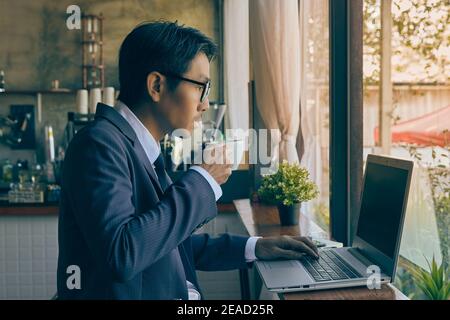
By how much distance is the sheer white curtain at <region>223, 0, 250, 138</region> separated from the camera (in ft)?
17.3

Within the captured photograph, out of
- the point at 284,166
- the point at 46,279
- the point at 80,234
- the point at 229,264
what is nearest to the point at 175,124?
the point at 80,234

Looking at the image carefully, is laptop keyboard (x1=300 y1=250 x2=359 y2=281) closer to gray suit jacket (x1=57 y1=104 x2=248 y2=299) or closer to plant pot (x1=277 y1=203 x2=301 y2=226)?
gray suit jacket (x1=57 y1=104 x2=248 y2=299)

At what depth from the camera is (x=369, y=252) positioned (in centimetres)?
146

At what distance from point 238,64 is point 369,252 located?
4085mm

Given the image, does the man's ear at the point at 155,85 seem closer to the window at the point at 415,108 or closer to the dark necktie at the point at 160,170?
the dark necktie at the point at 160,170

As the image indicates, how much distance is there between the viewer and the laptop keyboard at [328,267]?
1369 mm

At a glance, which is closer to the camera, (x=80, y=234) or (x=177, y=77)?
(x=80, y=234)

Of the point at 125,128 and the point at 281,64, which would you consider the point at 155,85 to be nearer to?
the point at 125,128

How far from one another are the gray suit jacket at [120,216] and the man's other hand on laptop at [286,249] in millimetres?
299

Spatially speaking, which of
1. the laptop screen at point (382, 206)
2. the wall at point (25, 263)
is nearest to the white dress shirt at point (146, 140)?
the laptop screen at point (382, 206)

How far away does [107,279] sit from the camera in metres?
1.21

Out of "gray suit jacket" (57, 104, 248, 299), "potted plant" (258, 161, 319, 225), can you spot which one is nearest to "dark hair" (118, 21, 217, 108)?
"gray suit jacket" (57, 104, 248, 299)

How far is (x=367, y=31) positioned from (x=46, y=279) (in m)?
2.33

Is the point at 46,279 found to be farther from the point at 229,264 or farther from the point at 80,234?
the point at 80,234
